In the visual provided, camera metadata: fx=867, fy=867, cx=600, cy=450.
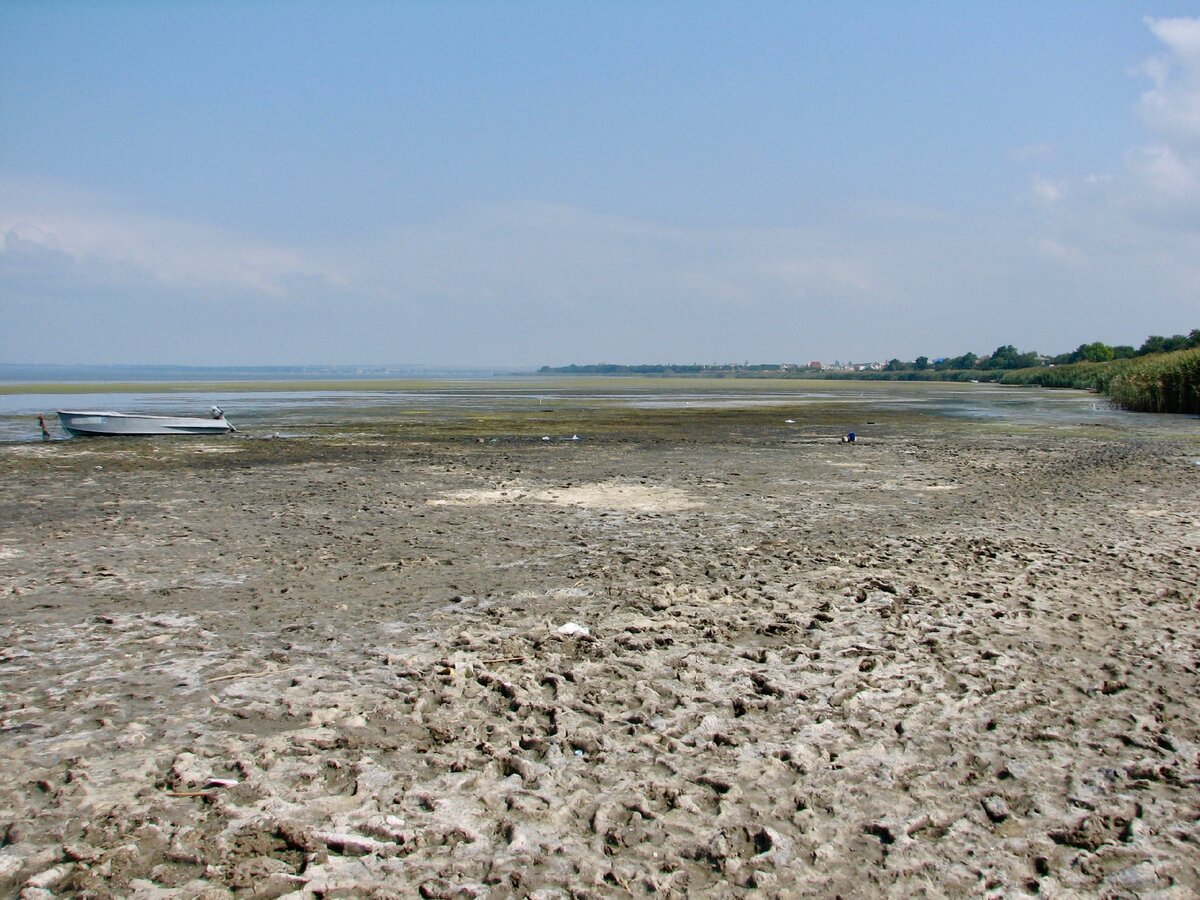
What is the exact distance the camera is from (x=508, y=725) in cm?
546

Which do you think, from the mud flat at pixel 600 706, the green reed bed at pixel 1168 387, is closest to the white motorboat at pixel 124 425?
the mud flat at pixel 600 706

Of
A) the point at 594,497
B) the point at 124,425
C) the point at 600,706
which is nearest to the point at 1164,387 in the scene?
the point at 594,497

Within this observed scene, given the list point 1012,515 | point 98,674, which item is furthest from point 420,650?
point 1012,515

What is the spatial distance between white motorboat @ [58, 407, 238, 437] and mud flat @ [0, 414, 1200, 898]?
19170 mm

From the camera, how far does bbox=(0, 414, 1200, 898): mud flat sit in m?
3.96

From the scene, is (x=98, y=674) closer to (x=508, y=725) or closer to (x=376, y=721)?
(x=376, y=721)

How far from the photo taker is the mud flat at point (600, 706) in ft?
13.0

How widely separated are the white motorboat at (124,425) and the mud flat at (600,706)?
62.9ft

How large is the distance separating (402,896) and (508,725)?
1.81 m

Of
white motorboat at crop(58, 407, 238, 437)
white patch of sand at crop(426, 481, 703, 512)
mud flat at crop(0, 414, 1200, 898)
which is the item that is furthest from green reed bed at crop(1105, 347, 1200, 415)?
white motorboat at crop(58, 407, 238, 437)

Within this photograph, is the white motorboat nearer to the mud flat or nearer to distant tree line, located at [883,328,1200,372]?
the mud flat

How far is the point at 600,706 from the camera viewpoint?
18.9ft

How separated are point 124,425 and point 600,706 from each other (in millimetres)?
28962

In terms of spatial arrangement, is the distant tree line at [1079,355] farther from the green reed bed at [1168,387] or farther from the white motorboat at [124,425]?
the white motorboat at [124,425]
